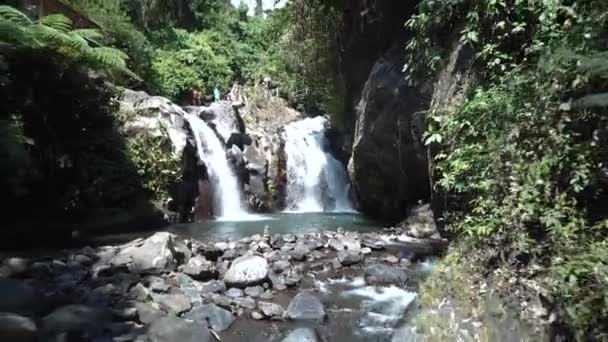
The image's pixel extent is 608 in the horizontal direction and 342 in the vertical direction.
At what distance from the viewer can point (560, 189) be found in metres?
3.51

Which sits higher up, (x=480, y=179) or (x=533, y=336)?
(x=480, y=179)

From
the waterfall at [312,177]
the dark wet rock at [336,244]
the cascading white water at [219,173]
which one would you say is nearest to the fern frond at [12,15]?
the cascading white water at [219,173]

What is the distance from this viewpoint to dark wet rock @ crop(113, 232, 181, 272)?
6918 mm

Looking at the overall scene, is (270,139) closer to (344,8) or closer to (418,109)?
(344,8)

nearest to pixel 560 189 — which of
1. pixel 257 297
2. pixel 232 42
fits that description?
pixel 257 297

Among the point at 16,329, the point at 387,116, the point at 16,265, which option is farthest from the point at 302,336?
the point at 387,116

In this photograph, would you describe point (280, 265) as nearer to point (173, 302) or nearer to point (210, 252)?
point (210, 252)

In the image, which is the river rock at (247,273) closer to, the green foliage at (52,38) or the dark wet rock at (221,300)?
the dark wet rock at (221,300)

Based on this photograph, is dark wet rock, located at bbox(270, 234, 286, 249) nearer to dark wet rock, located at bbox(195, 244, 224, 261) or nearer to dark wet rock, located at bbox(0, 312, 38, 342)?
dark wet rock, located at bbox(195, 244, 224, 261)

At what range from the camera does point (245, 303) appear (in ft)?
19.5

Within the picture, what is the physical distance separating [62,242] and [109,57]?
3.71 metres

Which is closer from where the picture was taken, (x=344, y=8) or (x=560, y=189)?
(x=560, y=189)

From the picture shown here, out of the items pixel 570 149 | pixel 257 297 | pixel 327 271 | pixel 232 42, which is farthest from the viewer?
pixel 232 42

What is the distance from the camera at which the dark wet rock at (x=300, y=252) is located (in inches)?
317
